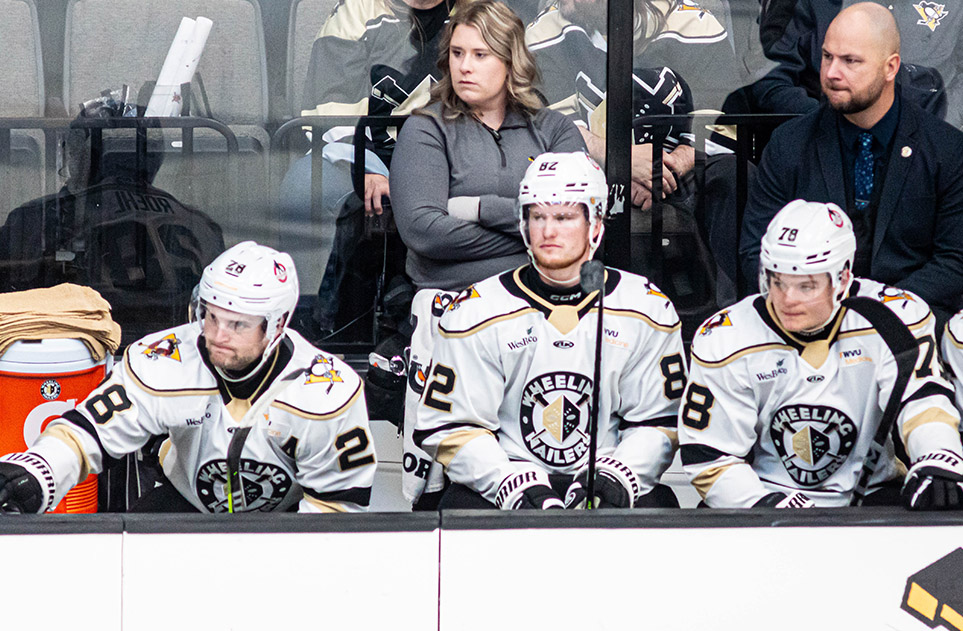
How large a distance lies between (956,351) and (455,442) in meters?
1.43

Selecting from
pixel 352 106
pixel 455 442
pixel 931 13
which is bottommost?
pixel 455 442

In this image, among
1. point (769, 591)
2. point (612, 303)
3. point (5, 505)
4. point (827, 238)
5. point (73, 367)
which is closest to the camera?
point (769, 591)

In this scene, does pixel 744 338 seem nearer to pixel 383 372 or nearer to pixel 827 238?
pixel 827 238

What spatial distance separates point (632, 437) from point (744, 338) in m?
0.40

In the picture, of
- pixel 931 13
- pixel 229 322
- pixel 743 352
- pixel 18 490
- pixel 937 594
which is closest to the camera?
pixel 937 594

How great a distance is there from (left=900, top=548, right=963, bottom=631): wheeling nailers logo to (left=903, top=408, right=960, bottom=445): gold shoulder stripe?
0.55 meters

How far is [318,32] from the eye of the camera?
4410 millimetres

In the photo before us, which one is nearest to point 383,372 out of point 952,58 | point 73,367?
point 73,367

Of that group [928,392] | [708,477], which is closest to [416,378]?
[708,477]

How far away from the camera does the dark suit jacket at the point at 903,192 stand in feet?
12.8

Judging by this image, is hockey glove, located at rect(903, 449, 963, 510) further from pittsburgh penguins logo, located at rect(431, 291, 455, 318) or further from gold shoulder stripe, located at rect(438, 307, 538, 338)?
pittsburgh penguins logo, located at rect(431, 291, 455, 318)

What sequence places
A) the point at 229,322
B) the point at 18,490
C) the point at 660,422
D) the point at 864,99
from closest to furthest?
the point at 18,490 → the point at 229,322 → the point at 660,422 → the point at 864,99

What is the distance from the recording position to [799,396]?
3441 mm

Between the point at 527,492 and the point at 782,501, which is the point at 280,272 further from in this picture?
the point at 782,501
